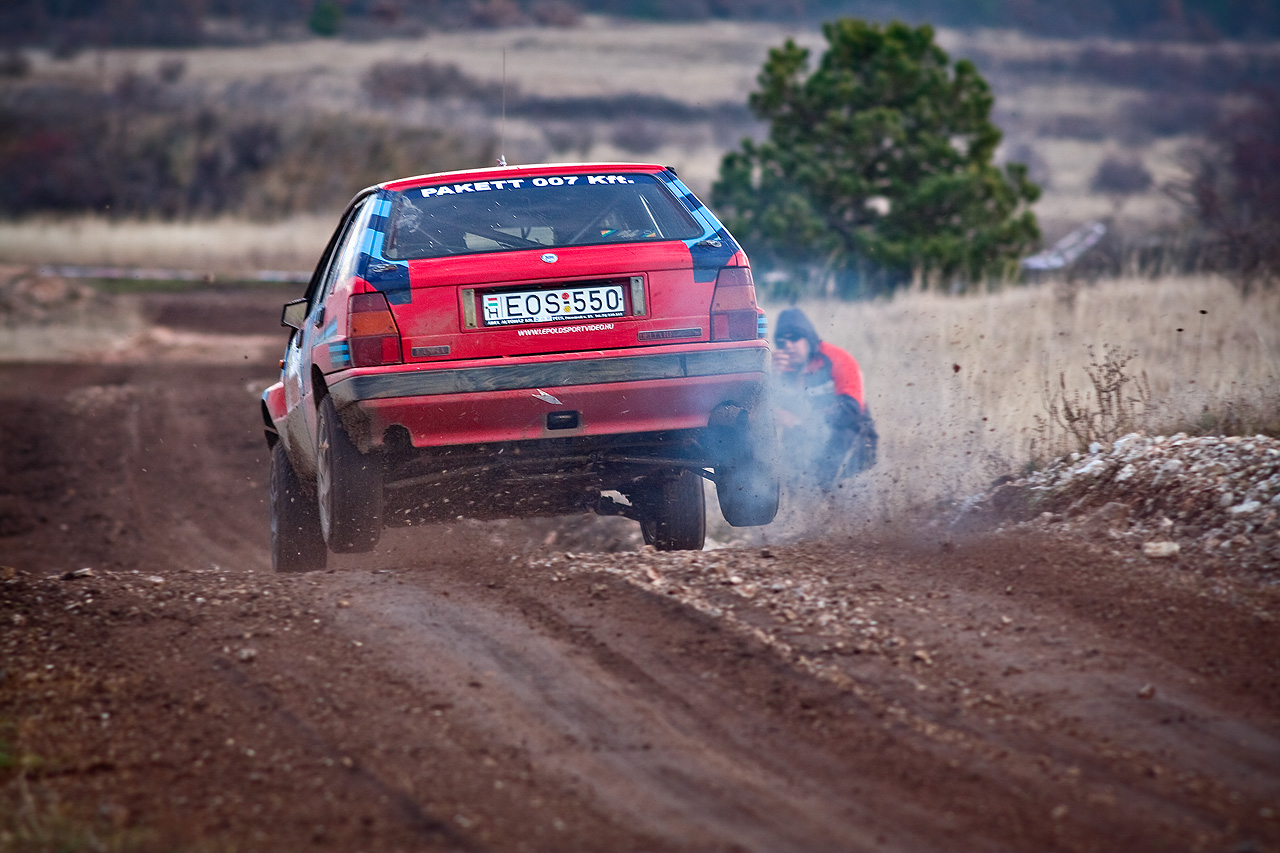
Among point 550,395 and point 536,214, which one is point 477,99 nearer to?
point 536,214

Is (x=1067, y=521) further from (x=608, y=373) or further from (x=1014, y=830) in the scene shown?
(x=1014, y=830)

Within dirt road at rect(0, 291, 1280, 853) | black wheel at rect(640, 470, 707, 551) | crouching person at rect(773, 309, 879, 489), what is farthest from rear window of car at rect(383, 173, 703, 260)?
crouching person at rect(773, 309, 879, 489)

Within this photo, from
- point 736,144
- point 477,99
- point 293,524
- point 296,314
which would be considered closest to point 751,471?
point 296,314

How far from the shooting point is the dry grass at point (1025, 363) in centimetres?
820

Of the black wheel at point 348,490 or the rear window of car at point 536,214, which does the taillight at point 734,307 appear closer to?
the rear window of car at point 536,214

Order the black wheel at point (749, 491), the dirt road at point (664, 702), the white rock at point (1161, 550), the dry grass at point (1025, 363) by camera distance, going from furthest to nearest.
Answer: the dry grass at point (1025, 363) < the black wheel at point (749, 491) < the white rock at point (1161, 550) < the dirt road at point (664, 702)

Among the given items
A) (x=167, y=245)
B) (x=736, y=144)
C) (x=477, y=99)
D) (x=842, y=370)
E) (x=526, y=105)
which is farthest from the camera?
(x=526, y=105)

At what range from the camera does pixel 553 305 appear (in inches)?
226

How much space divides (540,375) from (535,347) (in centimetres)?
13

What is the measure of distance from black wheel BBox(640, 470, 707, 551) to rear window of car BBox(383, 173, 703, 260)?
1.34 metres

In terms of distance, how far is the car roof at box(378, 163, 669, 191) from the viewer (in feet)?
20.4

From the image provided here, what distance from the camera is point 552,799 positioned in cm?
383

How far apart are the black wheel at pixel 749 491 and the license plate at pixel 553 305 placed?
3.14ft

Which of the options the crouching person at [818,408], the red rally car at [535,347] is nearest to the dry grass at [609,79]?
the crouching person at [818,408]
